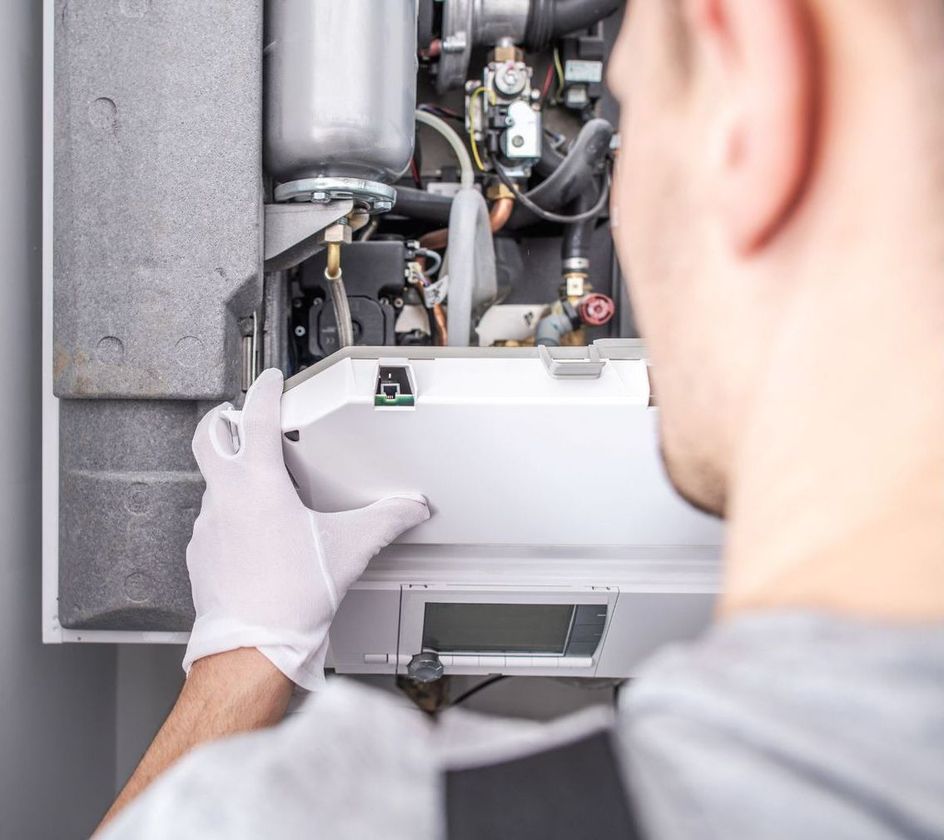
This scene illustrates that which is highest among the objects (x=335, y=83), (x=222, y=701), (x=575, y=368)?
(x=335, y=83)

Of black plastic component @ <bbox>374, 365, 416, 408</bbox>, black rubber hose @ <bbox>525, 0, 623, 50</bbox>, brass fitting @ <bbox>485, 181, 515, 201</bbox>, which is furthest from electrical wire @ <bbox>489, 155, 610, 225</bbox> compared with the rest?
black plastic component @ <bbox>374, 365, 416, 408</bbox>

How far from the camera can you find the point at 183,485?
3.10 feet

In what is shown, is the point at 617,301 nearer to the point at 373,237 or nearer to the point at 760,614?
the point at 373,237

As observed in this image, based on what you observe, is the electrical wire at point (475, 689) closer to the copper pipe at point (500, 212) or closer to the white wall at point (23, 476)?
the white wall at point (23, 476)

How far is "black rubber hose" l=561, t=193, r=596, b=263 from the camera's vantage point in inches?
51.9

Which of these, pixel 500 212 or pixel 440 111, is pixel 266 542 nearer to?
pixel 500 212

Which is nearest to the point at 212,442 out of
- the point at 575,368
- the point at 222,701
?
the point at 222,701

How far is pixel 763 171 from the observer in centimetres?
30

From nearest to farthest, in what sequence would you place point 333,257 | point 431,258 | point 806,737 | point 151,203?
point 806,737 → point 151,203 → point 333,257 → point 431,258

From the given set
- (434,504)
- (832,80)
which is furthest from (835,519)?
(434,504)

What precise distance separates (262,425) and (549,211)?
0.76m

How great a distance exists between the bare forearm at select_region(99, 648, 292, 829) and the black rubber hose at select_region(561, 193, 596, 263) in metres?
0.90

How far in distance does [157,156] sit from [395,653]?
31.1 inches

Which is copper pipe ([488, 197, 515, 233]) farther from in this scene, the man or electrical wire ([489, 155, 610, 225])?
the man
